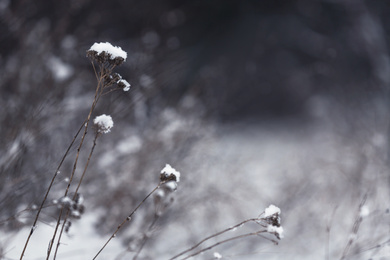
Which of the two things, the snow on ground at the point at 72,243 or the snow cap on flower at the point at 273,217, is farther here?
the snow on ground at the point at 72,243

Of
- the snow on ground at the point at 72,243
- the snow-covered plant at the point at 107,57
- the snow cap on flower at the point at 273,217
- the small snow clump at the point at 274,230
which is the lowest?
the small snow clump at the point at 274,230

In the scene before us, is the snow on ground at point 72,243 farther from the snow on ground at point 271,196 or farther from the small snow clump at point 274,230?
the small snow clump at point 274,230

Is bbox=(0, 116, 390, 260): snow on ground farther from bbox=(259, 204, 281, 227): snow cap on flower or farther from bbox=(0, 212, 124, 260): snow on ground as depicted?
bbox=(259, 204, 281, 227): snow cap on flower

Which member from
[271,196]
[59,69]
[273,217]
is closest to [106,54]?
[273,217]

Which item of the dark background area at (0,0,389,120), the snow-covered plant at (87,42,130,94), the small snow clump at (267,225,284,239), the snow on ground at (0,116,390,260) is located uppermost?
the dark background area at (0,0,389,120)

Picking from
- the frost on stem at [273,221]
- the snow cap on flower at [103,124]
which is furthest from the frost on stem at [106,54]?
the frost on stem at [273,221]

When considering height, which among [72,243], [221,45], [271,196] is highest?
[221,45]

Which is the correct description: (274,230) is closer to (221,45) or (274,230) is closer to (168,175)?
(168,175)

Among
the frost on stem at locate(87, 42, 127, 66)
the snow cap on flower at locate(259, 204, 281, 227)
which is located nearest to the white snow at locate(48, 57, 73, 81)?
the frost on stem at locate(87, 42, 127, 66)

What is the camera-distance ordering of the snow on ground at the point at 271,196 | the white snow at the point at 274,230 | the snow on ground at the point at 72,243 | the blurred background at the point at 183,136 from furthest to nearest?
the snow on ground at the point at 271,196
the blurred background at the point at 183,136
the snow on ground at the point at 72,243
the white snow at the point at 274,230

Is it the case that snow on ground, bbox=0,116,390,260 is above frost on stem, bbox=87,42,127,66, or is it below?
above

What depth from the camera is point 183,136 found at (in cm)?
309

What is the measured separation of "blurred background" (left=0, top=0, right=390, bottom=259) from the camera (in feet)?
7.71

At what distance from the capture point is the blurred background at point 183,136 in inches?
92.5
